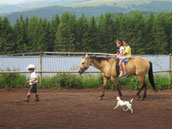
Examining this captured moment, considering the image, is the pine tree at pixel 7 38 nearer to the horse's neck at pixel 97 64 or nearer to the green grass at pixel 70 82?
the green grass at pixel 70 82

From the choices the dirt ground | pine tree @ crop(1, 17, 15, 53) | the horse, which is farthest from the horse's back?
pine tree @ crop(1, 17, 15, 53)

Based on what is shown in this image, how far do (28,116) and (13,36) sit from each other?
59899mm

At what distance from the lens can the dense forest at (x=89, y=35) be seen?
68312mm

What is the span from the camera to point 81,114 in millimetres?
9352

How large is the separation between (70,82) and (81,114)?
6911mm

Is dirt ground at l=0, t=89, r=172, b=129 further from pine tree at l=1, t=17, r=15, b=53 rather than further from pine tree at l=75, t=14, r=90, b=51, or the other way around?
pine tree at l=75, t=14, r=90, b=51

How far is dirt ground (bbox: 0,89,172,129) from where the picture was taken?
318 inches

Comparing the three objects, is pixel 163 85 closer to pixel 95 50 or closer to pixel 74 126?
pixel 74 126

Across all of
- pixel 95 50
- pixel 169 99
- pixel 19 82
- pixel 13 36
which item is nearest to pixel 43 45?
pixel 13 36

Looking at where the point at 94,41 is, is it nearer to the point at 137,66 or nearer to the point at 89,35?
the point at 89,35

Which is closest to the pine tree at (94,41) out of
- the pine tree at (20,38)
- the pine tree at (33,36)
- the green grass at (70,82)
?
the pine tree at (33,36)

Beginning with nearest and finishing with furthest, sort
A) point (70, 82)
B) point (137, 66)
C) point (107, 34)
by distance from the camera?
1. point (137, 66)
2. point (70, 82)
3. point (107, 34)

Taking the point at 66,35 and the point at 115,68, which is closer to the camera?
the point at 115,68

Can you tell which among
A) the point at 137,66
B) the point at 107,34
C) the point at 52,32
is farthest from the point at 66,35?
the point at 137,66
